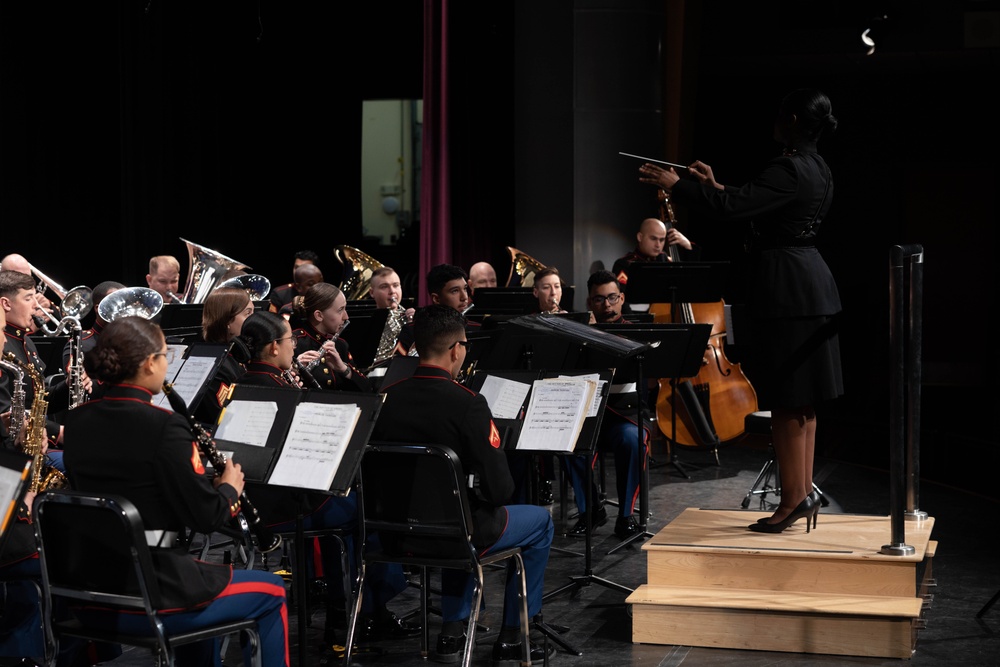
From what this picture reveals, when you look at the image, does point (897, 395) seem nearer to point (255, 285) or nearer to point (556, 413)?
point (556, 413)

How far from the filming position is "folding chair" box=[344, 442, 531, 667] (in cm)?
334

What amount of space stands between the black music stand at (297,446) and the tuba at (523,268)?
4791 millimetres

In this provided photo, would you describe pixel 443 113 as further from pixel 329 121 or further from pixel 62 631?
pixel 62 631

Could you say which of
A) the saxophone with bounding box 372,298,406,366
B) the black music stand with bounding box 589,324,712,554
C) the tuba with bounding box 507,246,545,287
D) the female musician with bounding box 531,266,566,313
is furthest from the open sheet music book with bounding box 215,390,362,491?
the tuba with bounding box 507,246,545,287

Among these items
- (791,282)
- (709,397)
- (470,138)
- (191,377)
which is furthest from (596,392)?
(470,138)

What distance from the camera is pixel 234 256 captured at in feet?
29.8

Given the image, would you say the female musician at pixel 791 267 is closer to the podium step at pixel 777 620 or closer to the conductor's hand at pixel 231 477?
the podium step at pixel 777 620

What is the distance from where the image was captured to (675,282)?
674 centimetres

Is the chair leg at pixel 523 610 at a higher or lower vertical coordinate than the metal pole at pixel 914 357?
lower

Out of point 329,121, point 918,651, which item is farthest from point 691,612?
point 329,121

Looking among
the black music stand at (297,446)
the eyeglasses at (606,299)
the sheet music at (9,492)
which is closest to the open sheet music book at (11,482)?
the sheet music at (9,492)

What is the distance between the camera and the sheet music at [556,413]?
12.8 feet

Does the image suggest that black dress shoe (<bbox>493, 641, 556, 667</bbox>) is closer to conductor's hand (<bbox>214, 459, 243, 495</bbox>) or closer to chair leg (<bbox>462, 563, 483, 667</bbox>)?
chair leg (<bbox>462, 563, 483, 667</bbox>)

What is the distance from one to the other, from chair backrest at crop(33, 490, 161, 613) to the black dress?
2.03 m
